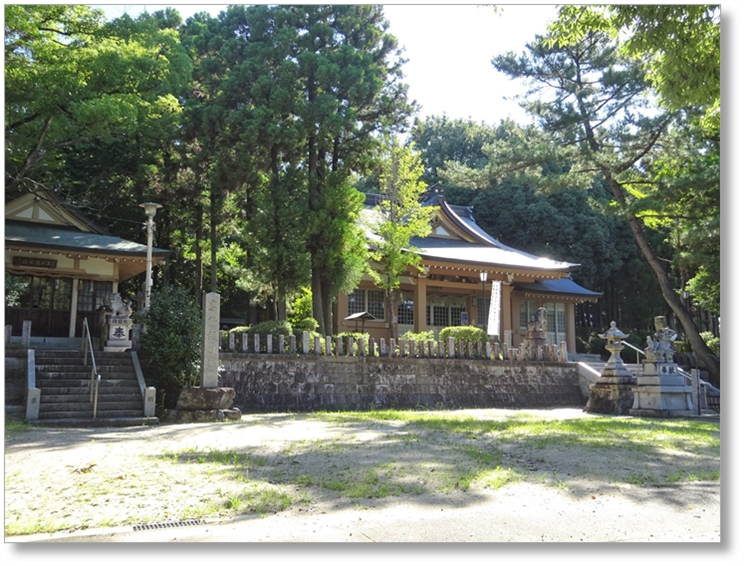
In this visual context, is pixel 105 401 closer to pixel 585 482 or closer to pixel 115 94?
pixel 115 94

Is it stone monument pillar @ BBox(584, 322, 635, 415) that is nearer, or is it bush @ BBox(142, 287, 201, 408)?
bush @ BBox(142, 287, 201, 408)

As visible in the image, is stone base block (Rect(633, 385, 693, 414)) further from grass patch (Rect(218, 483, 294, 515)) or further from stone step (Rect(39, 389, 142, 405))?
grass patch (Rect(218, 483, 294, 515))

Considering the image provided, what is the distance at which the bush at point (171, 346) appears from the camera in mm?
11078

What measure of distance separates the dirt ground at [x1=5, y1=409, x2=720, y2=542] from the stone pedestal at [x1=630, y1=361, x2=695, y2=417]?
6333 millimetres

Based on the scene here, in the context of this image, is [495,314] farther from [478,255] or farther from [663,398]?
[663,398]

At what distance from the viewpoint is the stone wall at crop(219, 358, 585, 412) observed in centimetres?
1294

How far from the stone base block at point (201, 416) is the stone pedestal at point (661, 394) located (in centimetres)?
848

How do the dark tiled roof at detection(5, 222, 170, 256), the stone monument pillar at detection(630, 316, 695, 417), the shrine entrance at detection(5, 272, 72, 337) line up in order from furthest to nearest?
1. the shrine entrance at detection(5, 272, 72, 337)
2. the dark tiled roof at detection(5, 222, 170, 256)
3. the stone monument pillar at detection(630, 316, 695, 417)

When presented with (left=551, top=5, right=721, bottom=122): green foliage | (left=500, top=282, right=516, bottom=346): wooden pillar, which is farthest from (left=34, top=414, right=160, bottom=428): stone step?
(left=500, top=282, right=516, bottom=346): wooden pillar

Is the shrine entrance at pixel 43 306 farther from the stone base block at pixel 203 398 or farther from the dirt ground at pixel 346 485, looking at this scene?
the dirt ground at pixel 346 485

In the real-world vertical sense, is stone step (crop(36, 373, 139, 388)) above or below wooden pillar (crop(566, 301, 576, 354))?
below

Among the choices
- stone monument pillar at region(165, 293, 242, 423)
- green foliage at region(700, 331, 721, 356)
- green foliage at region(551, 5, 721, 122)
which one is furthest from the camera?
green foliage at region(700, 331, 721, 356)

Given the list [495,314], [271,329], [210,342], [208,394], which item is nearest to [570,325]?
[495,314]

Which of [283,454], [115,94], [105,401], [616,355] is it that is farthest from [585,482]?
[115,94]
